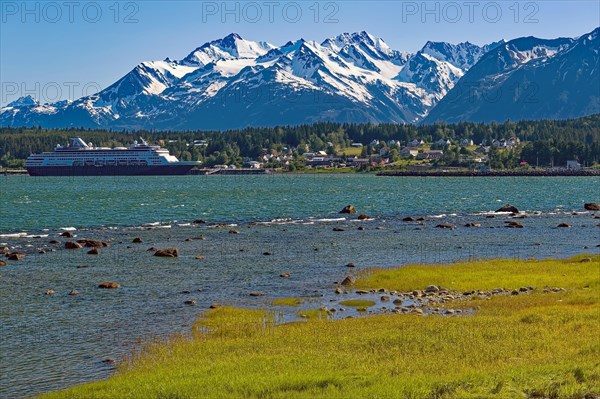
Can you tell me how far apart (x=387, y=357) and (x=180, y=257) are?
3456 centimetres

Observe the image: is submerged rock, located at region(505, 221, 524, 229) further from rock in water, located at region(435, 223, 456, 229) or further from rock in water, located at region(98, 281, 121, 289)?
rock in water, located at region(98, 281, 121, 289)

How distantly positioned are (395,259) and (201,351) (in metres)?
30.8

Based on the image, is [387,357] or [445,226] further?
[445,226]

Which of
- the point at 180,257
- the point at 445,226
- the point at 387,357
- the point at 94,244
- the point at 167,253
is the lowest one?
the point at 445,226

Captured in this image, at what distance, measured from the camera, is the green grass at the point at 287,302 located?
39.5m

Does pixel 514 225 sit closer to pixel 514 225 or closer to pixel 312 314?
pixel 514 225

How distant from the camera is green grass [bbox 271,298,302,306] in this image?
130ft

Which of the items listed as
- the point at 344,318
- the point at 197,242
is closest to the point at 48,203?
the point at 197,242

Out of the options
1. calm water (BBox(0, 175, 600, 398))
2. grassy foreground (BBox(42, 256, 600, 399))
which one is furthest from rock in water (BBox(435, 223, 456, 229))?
grassy foreground (BBox(42, 256, 600, 399))

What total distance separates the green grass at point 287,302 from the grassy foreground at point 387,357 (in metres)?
2.42

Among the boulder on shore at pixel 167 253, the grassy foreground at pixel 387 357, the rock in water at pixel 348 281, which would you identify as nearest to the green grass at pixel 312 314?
the grassy foreground at pixel 387 357

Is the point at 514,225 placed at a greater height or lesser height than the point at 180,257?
lesser

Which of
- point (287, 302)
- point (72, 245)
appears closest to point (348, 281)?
point (287, 302)

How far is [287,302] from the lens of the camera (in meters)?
40.0
